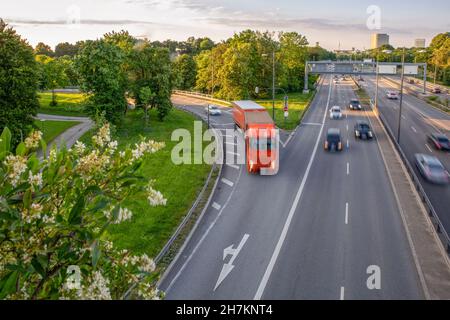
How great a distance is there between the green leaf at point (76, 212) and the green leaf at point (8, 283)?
0.89m

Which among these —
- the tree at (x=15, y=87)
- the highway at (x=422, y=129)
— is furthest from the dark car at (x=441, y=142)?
the tree at (x=15, y=87)

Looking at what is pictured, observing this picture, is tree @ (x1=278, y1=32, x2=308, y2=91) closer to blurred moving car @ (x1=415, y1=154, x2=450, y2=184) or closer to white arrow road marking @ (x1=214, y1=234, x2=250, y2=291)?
blurred moving car @ (x1=415, y1=154, x2=450, y2=184)

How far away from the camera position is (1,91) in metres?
38.5

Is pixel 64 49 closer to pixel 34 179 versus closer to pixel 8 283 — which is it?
pixel 34 179

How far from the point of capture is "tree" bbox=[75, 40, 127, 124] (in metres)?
47.9

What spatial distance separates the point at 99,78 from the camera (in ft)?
157

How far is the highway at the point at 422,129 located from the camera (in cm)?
2638

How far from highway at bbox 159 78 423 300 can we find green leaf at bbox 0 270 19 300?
11984mm

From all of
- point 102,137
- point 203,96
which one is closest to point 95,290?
point 102,137

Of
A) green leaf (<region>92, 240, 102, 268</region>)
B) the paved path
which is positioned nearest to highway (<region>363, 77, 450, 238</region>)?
green leaf (<region>92, 240, 102, 268</region>)

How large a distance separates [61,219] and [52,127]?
5384cm

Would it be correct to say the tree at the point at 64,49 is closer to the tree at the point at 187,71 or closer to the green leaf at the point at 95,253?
the tree at the point at 187,71

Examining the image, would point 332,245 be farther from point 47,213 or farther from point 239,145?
point 239,145

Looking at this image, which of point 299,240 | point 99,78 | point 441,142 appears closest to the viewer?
point 299,240
